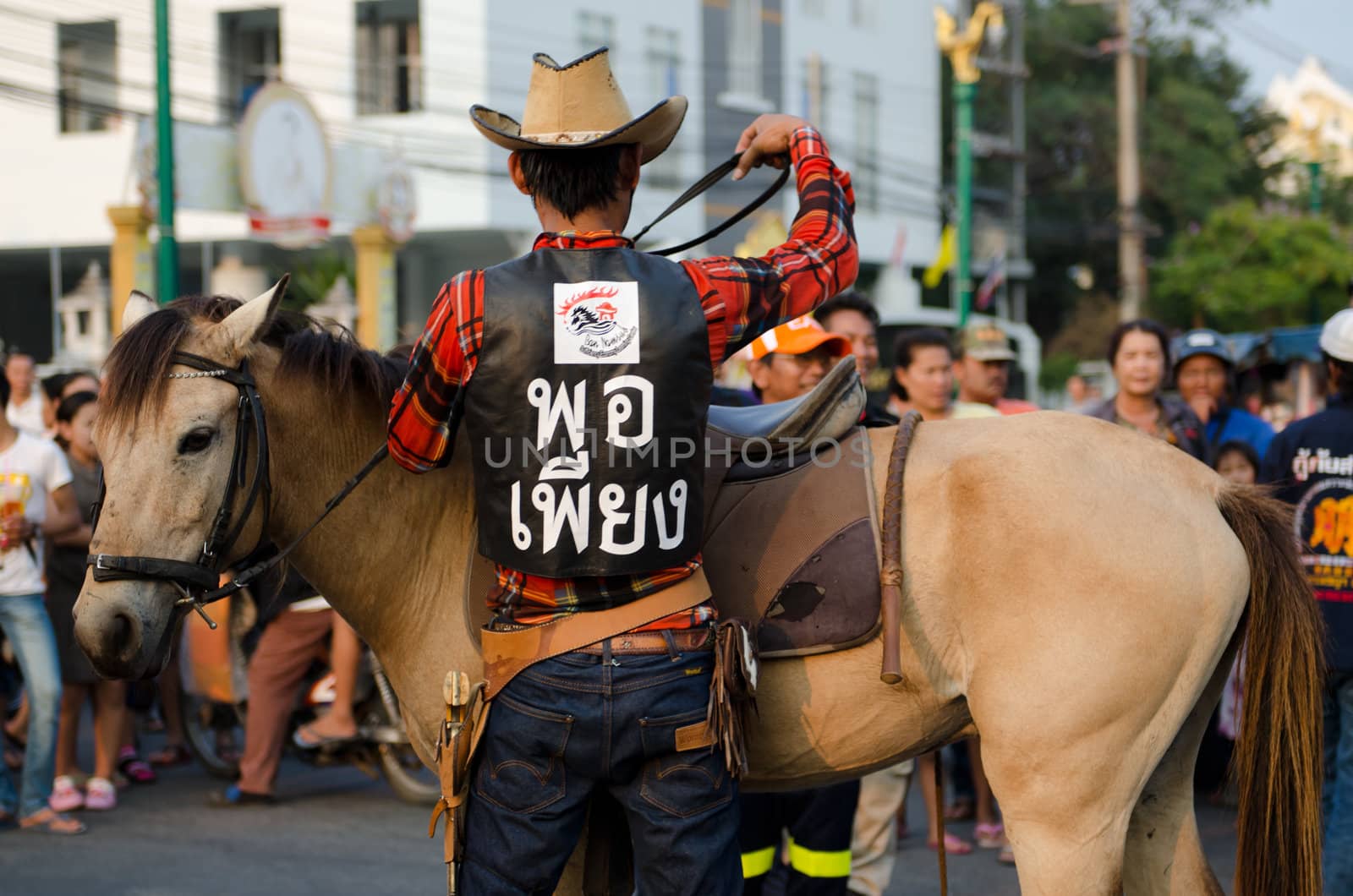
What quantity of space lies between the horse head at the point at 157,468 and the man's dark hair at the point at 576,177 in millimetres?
650

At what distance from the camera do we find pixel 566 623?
9.27ft

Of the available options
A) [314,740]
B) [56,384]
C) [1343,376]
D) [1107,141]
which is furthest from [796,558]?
[1107,141]

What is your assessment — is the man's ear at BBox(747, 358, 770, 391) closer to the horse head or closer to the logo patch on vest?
the horse head

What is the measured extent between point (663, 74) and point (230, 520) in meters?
24.1

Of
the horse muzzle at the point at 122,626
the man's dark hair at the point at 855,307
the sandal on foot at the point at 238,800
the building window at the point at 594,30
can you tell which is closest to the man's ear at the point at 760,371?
the man's dark hair at the point at 855,307

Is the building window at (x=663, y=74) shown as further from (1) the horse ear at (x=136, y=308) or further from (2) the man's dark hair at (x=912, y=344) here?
(1) the horse ear at (x=136, y=308)

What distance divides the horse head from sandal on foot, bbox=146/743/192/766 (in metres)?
6.12

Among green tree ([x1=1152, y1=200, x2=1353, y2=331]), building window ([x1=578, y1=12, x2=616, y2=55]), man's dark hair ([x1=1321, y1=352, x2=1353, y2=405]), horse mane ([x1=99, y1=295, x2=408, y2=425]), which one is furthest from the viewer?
green tree ([x1=1152, y1=200, x2=1353, y2=331])

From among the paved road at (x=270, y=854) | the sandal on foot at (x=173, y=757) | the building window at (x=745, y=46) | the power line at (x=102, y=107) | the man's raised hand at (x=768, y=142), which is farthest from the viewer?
the building window at (x=745, y=46)

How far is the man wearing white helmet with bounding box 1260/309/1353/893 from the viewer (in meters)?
4.78

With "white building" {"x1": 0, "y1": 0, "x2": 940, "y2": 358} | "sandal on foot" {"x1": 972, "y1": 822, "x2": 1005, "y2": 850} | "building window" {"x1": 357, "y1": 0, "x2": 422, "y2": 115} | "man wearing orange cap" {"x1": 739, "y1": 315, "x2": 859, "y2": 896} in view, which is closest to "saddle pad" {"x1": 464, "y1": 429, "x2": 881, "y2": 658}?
"man wearing orange cap" {"x1": 739, "y1": 315, "x2": 859, "y2": 896}

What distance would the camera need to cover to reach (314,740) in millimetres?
7340

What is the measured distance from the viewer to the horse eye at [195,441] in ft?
9.80

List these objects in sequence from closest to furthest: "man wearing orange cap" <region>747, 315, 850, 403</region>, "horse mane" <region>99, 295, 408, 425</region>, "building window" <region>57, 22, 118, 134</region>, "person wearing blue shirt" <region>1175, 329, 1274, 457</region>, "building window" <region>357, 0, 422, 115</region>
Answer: "horse mane" <region>99, 295, 408, 425</region> → "man wearing orange cap" <region>747, 315, 850, 403</region> → "person wearing blue shirt" <region>1175, 329, 1274, 457</region> → "building window" <region>357, 0, 422, 115</region> → "building window" <region>57, 22, 118, 134</region>
